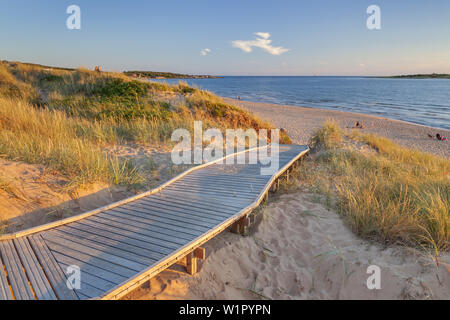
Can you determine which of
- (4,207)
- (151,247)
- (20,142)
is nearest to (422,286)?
(151,247)

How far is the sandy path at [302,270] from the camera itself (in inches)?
123

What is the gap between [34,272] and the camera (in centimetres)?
281

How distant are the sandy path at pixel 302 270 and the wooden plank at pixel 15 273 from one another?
38.7 inches

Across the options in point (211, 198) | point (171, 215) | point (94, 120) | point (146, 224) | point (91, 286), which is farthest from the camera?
point (94, 120)

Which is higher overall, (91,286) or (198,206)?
(198,206)

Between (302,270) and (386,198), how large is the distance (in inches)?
89.8

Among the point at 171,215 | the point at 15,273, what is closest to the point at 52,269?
the point at 15,273

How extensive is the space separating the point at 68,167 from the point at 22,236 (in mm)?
2029

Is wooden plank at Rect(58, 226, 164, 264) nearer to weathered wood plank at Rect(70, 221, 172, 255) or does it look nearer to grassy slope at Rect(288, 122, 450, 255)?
weathered wood plank at Rect(70, 221, 172, 255)

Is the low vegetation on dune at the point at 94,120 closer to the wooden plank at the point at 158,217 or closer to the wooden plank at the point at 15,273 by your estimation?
the wooden plank at the point at 158,217

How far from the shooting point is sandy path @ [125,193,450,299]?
3.13m

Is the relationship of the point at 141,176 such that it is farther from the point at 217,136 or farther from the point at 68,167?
the point at 217,136

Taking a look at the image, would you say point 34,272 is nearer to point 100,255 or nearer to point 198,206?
point 100,255
